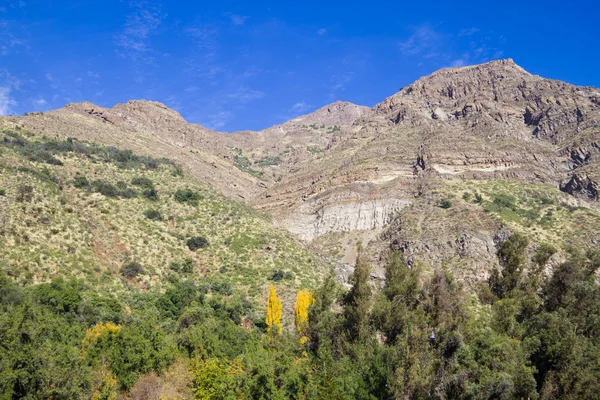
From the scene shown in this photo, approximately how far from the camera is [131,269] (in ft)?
138

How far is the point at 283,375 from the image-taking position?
65.9 feet

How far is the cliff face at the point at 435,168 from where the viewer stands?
6322cm

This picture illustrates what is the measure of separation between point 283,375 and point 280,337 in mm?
9708

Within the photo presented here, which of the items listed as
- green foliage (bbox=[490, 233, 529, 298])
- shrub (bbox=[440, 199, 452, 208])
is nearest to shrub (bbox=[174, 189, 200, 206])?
shrub (bbox=[440, 199, 452, 208])

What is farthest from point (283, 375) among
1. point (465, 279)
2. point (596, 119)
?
point (596, 119)

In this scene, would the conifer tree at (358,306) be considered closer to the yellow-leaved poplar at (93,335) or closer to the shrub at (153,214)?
the yellow-leaved poplar at (93,335)

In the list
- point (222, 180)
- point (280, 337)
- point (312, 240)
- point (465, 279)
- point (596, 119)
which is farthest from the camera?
point (222, 180)

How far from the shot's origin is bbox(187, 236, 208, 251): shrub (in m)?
52.6

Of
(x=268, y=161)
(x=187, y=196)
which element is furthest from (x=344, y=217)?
(x=268, y=161)

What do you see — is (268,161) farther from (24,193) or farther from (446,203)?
(24,193)

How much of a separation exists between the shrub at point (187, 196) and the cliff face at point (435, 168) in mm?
23386

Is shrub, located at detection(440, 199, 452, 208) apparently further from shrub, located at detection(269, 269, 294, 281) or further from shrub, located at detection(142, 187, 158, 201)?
shrub, located at detection(142, 187, 158, 201)

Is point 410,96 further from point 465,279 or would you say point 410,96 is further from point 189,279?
point 189,279

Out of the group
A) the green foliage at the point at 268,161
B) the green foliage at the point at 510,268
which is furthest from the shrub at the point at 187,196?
the green foliage at the point at 268,161
